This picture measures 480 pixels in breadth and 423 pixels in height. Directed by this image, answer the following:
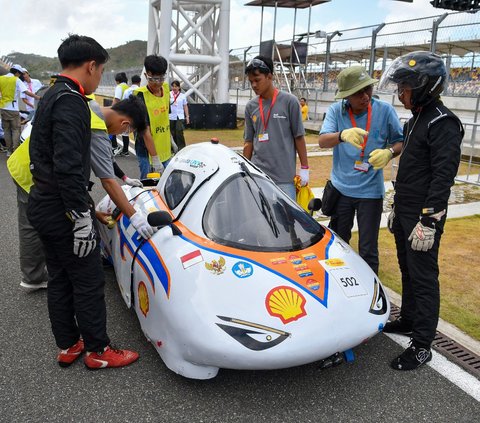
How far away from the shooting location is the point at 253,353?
2354 mm

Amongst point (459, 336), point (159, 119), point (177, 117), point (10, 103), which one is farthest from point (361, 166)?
point (10, 103)

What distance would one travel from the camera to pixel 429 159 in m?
2.89

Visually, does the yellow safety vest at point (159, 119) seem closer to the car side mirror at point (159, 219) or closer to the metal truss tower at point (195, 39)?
the car side mirror at point (159, 219)

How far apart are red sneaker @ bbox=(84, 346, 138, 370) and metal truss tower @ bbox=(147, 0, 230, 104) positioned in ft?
48.1

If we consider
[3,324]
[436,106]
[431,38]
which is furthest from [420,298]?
[431,38]

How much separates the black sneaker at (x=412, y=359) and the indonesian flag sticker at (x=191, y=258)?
1468mm

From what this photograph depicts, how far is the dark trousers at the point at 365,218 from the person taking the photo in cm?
373

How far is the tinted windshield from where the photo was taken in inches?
116

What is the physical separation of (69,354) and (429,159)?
267 cm

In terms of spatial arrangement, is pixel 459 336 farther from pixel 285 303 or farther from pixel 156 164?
pixel 156 164

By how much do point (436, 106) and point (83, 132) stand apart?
216 cm

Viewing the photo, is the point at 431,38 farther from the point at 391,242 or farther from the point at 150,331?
the point at 150,331

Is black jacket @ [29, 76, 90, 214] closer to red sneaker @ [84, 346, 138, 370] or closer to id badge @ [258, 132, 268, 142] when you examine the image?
red sneaker @ [84, 346, 138, 370]

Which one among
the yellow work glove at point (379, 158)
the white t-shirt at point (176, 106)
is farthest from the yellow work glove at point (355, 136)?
the white t-shirt at point (176, 106)
